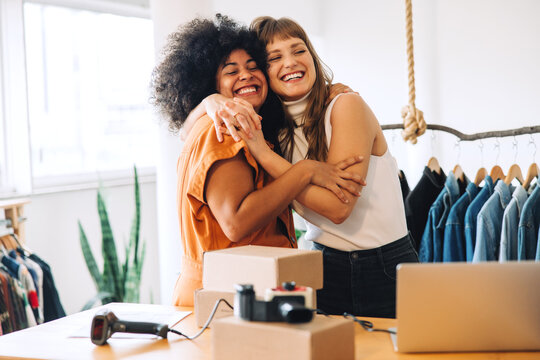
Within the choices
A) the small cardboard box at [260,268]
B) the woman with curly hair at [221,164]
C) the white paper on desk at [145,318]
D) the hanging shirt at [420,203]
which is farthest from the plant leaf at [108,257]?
the small cardboard box at [260,268]

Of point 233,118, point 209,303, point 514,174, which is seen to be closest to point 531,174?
point 514,174

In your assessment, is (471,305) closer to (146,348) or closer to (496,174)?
(146,348)

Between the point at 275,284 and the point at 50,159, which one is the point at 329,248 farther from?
the point at 50,159

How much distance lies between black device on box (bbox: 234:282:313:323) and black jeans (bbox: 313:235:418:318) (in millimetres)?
710

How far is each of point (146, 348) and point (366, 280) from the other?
776mm

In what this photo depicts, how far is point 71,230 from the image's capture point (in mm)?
4230

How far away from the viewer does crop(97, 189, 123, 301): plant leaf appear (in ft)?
12.5

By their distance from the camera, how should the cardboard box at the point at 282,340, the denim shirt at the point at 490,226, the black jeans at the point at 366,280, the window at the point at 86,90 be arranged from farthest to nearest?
the window at the point at 86,90
the denim shirt at the point at 490,226
the black jeans at the point at 366,280
the cardboard box at the point at 282,340

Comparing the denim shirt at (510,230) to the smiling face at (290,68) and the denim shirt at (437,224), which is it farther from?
the smiling face at (290,68)

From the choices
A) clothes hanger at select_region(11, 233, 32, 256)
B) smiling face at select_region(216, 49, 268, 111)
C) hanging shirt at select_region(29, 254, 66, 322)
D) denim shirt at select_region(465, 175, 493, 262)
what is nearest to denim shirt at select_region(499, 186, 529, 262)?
denim shirt at select_region(465, 175, 493, 262)

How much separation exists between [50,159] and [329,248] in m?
2.81

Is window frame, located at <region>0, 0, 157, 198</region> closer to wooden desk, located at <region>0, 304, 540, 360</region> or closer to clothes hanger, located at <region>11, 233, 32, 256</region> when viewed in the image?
clothes hanger, located at <region>11, 233, 32, 256</region>

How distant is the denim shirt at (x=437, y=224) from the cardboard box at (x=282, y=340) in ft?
5.27

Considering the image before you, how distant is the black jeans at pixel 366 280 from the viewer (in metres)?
1.95
